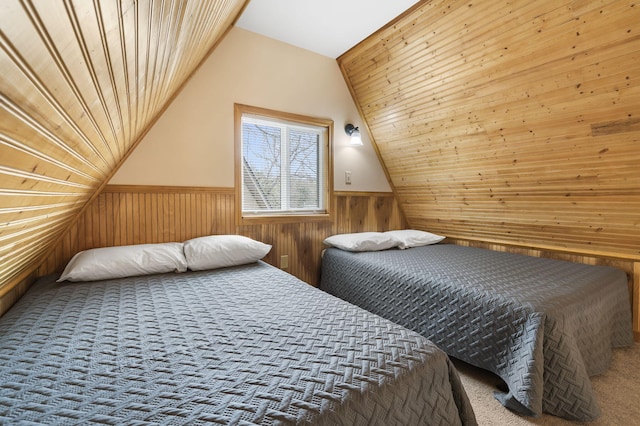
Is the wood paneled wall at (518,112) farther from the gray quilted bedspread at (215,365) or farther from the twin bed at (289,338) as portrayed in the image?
the gray quilted bedspread at (215,365)

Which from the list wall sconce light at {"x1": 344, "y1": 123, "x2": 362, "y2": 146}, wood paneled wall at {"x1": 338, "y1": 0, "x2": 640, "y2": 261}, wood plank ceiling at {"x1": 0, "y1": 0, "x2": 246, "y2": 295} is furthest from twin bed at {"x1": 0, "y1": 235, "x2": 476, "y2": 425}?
wall sconce light at {"x1": 344, "y1": 123, "x2": 362, "y2": 146}

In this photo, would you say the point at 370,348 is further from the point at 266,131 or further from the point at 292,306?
the point at 266,131

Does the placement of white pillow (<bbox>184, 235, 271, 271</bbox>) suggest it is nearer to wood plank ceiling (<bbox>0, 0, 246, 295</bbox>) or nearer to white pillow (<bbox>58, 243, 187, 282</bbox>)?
white pillow (<bbox>58, 243, 187, 282</bbox>)

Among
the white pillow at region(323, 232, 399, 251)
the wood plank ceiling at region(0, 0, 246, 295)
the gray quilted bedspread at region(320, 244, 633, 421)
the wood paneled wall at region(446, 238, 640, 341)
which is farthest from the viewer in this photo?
the white pillow at region(323, 232, 399, 251)

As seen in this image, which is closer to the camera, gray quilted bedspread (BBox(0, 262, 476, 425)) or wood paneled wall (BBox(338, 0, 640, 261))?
gray quilted bedspread (BBox(0, 262, 476, 425))

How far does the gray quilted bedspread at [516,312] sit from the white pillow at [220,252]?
81cm

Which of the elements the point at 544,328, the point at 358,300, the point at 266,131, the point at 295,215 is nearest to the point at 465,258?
the point at 358,300

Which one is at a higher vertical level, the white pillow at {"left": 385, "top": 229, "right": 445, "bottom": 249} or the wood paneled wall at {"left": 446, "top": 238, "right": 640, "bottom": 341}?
the white pillow at {"left": 385, "top": 229, "right": 445, "bottom": 249}

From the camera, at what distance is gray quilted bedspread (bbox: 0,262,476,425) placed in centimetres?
75

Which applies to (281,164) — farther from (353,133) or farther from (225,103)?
(353,133)

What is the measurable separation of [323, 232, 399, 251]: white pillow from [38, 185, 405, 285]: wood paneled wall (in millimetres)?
259

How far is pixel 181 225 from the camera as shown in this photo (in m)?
2.32

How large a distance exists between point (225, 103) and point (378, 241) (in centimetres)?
175

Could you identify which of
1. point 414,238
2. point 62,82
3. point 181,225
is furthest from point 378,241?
point 62,82
